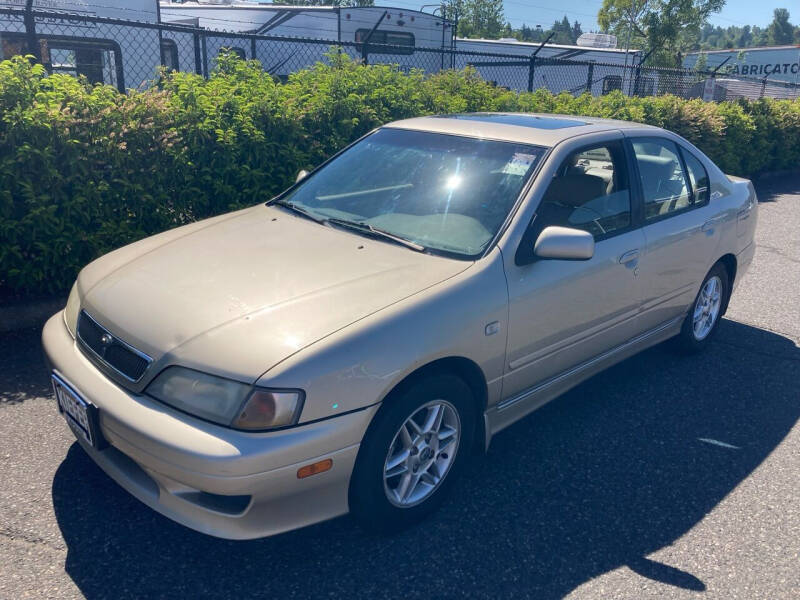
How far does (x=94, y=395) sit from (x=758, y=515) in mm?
2990

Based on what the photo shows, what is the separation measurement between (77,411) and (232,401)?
2.56 ft

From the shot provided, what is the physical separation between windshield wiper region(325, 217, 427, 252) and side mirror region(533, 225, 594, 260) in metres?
0.56

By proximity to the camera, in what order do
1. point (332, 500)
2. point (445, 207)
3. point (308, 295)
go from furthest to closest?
point (445, 207), point (308, 295), point (332, 500)

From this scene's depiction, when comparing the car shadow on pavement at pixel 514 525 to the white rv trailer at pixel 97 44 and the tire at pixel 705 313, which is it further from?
the white rv trailer at pixel 97 44

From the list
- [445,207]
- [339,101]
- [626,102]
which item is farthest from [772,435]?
[626,102]

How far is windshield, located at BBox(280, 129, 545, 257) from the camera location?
339 centimetres

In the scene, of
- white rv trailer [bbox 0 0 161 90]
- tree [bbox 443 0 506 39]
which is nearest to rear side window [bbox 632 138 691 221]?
white rv trailer [bbox 0 0 161 90]

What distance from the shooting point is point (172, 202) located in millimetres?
5465

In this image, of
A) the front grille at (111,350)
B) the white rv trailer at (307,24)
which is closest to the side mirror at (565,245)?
the front grille at (111,350)

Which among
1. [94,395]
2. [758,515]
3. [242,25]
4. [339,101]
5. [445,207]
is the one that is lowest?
[758,515]

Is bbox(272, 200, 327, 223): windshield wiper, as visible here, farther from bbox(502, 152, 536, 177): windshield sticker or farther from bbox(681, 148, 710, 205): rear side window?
bbox(681, 148, 710, 205): rear side window

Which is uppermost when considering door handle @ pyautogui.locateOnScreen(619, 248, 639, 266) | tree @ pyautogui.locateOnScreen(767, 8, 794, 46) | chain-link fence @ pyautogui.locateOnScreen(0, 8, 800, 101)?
tree @ pyautogui.locateOnScreen(767, 8, 794, 46)

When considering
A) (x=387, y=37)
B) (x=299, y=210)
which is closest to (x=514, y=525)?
(x=299, y=210)

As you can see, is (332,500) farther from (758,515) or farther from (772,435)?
(772,435)
